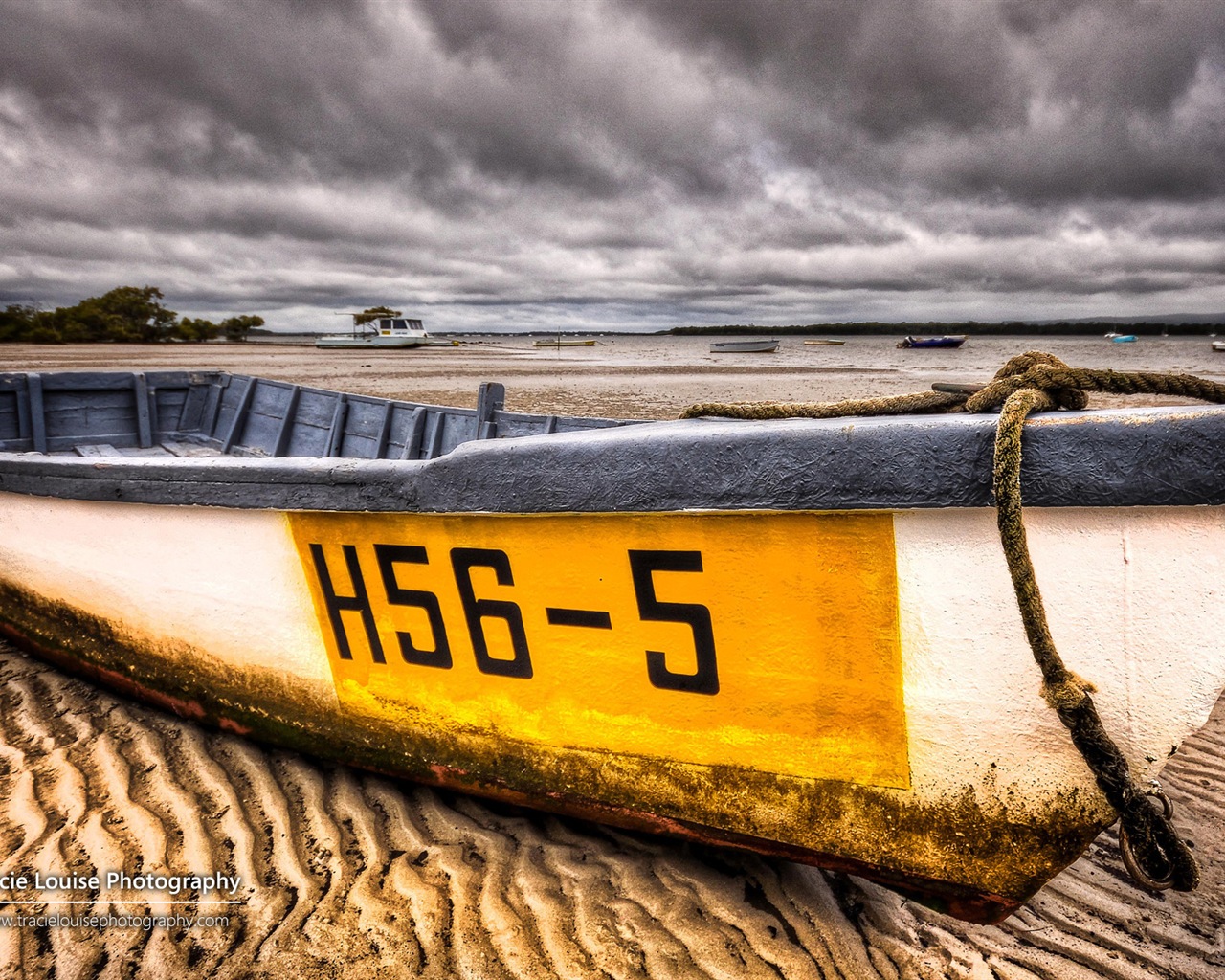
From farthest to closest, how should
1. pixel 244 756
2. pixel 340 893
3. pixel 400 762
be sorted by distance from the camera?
pixel 244 756, pixel 400 762, pixel 340 893

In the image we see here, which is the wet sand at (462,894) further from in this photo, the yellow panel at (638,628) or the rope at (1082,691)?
the rope at (1082,691)

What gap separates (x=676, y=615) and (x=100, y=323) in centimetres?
7738

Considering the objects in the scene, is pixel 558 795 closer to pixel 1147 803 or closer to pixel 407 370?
pixel 1147 803

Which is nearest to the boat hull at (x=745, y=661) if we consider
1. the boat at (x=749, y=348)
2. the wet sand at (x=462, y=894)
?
the wet sand at (x=462, y=894)

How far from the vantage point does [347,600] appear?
2145mm

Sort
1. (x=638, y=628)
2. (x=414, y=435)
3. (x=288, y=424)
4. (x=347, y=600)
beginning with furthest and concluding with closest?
1. (x=288, y=424)
2. (x=414, y=435)
3. (x=347, y=600)
4. (x=638, y=628)

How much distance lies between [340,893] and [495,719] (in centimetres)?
70

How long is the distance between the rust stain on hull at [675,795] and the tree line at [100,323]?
70897 millimetres

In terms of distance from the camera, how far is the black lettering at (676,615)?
1688 millimetres

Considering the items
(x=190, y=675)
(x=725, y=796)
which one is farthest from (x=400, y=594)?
(x=190, y=675)

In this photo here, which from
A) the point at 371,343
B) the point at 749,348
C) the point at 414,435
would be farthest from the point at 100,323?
the point at 414,435

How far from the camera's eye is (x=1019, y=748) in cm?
155

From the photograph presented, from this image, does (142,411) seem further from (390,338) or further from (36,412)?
(390,338)

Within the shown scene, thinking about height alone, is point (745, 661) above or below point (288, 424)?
below
